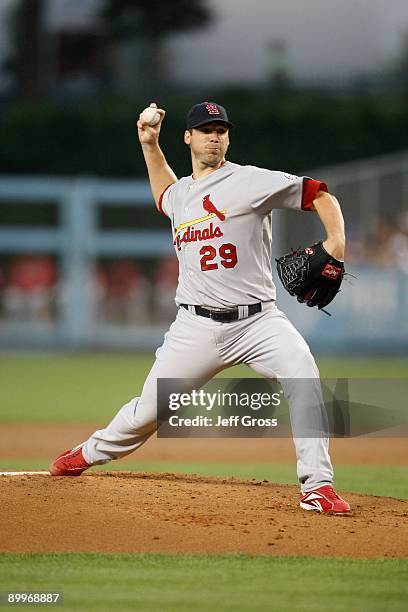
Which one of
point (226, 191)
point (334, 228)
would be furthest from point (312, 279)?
point (226, 191)

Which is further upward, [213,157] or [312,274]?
[213,157]

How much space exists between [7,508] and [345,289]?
12828 millimetres

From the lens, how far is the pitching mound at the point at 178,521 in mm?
4977

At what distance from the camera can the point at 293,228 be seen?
723 inches

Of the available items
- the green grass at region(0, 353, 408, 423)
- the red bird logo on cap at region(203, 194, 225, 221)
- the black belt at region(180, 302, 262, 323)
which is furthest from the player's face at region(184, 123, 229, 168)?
the green grass at region(0, 353, 408, 423)

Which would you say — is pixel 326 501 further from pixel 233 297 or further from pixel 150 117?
pixel 150 117

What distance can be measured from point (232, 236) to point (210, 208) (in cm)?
19

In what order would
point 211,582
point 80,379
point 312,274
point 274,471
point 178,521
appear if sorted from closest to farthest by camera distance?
point 211,582
point 178,521
point 312,274
point 274,471
point 80,379

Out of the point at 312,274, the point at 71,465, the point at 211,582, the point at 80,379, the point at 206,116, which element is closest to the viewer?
the point at 211,582

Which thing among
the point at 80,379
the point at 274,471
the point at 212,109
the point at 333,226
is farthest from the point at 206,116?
the point at 80,379

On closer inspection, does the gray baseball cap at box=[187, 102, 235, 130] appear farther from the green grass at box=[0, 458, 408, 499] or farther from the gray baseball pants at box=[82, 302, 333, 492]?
the green grass at box=[0, 458, 408, 499]

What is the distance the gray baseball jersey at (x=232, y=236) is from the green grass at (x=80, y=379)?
4939mm

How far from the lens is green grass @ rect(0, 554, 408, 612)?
4.08m

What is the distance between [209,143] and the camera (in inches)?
226
